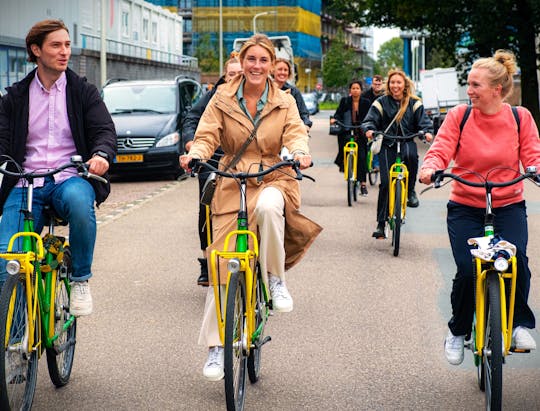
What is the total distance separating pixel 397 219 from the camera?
10664 mm

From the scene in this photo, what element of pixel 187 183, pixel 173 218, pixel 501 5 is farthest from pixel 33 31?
pixel 501 5

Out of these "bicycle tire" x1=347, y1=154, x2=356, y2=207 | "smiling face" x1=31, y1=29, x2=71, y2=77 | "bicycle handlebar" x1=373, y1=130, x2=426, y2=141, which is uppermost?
"smiling face" x1=31, y1=29, x2=71, y2=77

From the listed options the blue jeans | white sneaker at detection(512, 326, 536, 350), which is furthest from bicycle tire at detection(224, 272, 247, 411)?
white sneaker at detection(512, 326, 536, 350)

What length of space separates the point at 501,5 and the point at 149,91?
14.6m

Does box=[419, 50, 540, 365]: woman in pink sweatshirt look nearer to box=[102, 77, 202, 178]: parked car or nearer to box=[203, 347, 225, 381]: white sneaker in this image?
box=[203, 347, 225, 381]: white sneaker

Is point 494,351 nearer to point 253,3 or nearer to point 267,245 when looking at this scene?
point 267,245

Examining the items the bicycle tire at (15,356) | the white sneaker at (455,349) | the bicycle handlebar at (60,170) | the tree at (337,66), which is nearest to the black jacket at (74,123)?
the bicycle handlebar at (60,170)

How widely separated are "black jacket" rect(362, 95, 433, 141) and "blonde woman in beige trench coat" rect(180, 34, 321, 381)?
19.2ft

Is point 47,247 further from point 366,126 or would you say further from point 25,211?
point 366,126

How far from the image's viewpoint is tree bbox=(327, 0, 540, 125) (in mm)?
32125

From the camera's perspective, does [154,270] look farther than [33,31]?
Yes

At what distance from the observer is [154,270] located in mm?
9633

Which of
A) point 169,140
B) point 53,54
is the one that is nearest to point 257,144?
point 53,54

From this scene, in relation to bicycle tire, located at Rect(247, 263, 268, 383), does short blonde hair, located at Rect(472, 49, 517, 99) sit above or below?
above
